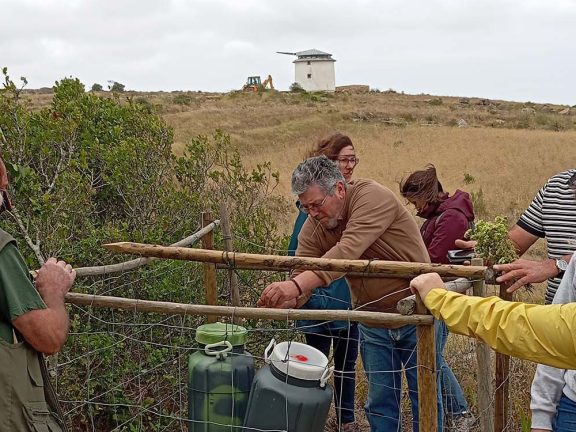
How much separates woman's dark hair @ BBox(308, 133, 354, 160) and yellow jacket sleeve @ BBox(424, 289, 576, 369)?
2532 millimetres

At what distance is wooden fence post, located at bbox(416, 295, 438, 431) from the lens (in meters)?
2.95

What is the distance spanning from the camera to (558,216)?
3.61 meters

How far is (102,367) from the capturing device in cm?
473

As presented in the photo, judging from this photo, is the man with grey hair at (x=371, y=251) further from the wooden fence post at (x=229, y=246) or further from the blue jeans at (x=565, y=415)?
the wooden fence post at (x=229, y=246)

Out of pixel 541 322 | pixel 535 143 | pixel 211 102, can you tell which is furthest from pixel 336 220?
pixel 211 102

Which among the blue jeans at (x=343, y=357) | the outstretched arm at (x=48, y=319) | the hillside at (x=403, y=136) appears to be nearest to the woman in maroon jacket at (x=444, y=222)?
the blue jeans at (x=343, y=357)

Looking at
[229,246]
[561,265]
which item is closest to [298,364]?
[561,265]

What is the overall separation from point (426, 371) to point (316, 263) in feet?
2.57

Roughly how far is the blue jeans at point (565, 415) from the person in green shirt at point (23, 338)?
72.5 inches

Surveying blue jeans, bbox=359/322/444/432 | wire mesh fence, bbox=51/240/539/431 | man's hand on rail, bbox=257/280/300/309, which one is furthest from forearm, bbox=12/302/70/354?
blue jeans, bbox=359/322/444/432

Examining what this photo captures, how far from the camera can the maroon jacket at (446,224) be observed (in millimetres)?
4461

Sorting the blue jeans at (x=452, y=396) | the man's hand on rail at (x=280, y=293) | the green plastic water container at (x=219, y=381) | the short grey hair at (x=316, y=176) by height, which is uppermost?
the short grey hair at (x=316, y=176)

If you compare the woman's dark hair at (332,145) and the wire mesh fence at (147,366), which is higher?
the woman's dark hair at (332,145)

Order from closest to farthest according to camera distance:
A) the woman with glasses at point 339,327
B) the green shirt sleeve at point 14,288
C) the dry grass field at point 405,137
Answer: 1. the green shirt sleeve at point 14,288
2. the woman with glasses at point 339,327
3. the dry grass field at point 405,137
